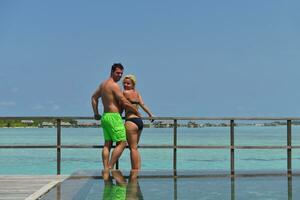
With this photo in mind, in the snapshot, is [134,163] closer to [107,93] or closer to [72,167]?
[107,93]

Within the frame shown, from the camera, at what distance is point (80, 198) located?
13.7 feet

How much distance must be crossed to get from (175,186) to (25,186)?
255cm

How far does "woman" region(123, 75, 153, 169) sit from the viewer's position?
773 cm

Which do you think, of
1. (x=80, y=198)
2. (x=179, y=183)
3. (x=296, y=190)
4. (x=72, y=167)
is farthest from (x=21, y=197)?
(x=72, y=167)

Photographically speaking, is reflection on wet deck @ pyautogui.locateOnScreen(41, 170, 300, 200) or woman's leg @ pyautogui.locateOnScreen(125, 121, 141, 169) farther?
woman's leg @ pyautogui.locateOnScreen(125, 121, 141, 169)

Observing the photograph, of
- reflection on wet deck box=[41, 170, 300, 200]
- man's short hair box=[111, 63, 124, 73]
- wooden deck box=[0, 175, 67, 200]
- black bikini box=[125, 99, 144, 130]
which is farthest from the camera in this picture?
black bikini box=[125, 99, 144, 130]

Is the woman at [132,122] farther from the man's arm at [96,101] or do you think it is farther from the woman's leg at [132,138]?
the man's arm at [96,101]

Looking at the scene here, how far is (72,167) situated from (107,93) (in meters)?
13.5

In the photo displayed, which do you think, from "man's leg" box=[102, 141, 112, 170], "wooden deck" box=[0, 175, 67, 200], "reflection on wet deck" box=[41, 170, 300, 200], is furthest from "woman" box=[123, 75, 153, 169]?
"reflection on wet deck" box=[41, 170, 300, 200]

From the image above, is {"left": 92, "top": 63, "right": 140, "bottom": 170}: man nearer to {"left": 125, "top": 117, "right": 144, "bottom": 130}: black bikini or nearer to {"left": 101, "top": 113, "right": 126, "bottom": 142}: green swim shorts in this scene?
{"left": 101, "top": 113, "right": 126, "bottom": 142}: green swim shorts

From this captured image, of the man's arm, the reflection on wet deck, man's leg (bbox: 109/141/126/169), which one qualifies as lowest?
the reflection on wet deck

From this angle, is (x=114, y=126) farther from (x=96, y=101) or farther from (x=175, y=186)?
(x=175, y=186)

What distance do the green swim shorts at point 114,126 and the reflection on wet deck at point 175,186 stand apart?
1467mm

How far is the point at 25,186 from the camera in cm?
712
